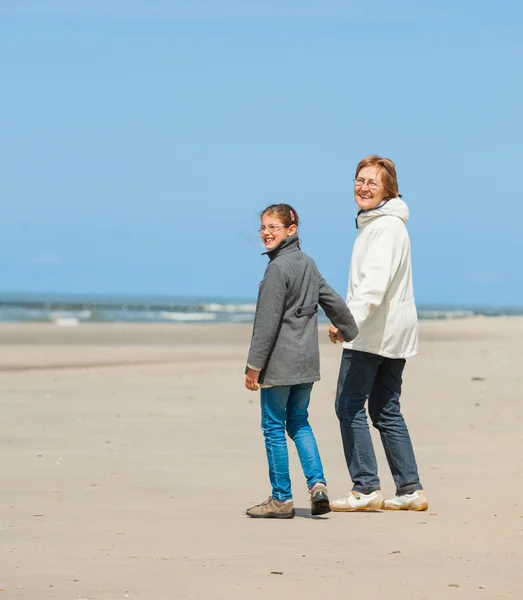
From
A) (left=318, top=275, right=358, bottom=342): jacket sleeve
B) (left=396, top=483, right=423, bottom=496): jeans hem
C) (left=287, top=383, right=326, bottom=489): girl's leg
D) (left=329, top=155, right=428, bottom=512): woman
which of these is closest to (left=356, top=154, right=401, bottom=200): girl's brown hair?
(left=329, top=155, right=428, bottom=512): woman

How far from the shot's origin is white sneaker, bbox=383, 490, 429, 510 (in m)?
5.82

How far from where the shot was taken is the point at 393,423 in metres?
5.96

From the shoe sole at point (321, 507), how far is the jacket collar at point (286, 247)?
1253mm

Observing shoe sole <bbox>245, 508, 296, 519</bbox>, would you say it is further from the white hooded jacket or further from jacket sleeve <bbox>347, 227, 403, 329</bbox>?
jacket sleeve <bbox>347, 227, 403, 329</bbox>

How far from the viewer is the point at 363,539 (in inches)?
197

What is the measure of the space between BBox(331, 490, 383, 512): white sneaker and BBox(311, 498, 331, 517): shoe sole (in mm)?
202

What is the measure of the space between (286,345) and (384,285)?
0.58 m

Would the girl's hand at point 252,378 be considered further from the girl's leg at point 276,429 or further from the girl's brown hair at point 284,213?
the girl's brown hair at point 284,213

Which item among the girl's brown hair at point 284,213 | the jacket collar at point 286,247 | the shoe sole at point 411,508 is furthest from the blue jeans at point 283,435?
the girl's brown hair at point 284,213

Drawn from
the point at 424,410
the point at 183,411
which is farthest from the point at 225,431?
the point at 424,410

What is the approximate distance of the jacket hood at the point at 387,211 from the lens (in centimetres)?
584

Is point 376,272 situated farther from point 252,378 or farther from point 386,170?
point 252,378

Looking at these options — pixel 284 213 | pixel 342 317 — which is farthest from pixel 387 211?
pixel 342 317

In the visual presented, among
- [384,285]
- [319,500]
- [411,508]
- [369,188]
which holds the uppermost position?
[369,188]
